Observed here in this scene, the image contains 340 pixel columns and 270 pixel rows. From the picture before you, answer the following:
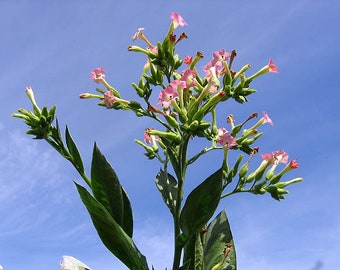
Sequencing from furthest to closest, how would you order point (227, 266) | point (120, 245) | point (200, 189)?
point (227, 266)
point (120, 245)
point (200, 189)

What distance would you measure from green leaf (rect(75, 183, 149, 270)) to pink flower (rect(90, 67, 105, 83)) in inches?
28.0

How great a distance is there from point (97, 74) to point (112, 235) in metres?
0.95

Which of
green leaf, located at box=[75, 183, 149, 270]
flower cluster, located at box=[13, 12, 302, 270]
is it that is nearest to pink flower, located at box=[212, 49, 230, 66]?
flower cluster, located at box=[13, 12, 302, 270]

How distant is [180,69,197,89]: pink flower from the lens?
9.83ft

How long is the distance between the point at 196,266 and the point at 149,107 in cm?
93

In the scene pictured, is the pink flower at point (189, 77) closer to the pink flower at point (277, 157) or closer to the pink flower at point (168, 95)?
the pink flower at point (168, 95)

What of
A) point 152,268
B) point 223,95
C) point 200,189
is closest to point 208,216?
point 200,189

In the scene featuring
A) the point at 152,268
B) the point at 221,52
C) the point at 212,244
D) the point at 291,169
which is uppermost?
the point at 221,52

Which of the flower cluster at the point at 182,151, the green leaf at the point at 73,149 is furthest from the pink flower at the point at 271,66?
the green leaf at the point at 73,149

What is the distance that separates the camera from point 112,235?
299 cm

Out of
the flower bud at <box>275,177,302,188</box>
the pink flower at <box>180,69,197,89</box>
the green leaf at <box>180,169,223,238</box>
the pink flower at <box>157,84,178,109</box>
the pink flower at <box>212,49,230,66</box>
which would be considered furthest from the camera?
the flower bud at <box>275,177,302,188</box>

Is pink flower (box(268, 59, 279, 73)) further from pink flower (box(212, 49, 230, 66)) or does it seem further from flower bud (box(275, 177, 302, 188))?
flower bud (box(275, 177, 302, 188))

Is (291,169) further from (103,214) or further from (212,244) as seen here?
(103,214)

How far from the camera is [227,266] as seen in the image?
3.27 metres
